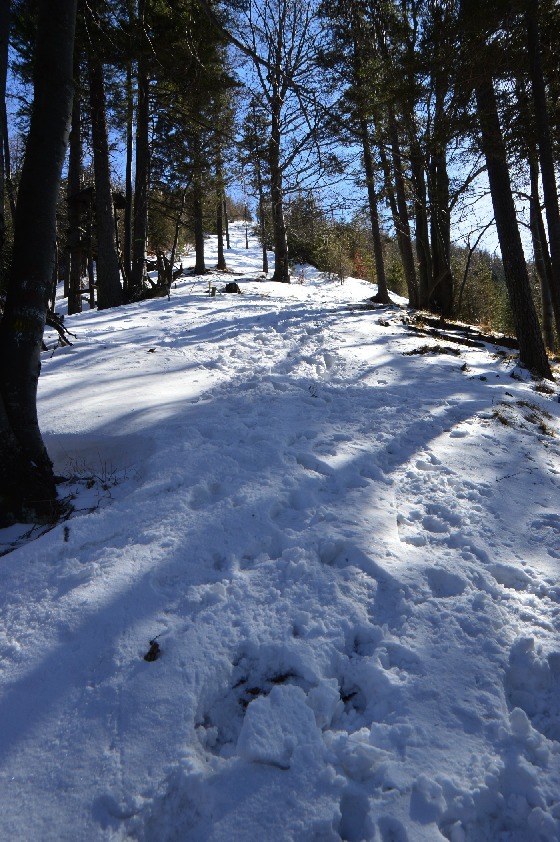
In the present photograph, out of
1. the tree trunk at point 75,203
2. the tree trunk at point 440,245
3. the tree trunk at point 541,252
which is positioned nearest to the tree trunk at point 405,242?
the tree trunk at point 440,245

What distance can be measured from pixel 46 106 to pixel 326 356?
428 centimetres

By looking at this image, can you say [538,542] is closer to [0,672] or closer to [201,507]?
[201,507]

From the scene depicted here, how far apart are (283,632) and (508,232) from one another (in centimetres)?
676

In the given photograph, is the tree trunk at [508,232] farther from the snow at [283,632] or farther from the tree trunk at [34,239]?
the tree trunk at [34,239]

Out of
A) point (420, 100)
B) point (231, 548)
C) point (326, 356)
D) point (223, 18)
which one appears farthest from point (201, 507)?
point (420, 100)

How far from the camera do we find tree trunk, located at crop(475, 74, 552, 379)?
20.6ft

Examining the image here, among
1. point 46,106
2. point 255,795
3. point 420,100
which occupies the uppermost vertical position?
point 420,100

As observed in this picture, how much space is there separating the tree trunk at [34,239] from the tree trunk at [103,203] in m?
8.23

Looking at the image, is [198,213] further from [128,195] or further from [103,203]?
[103,203]

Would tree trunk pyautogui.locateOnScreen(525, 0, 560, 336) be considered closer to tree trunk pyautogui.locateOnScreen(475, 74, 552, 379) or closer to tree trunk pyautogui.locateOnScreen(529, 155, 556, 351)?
tree trunk pyautogui.locateOnScreen(475, 74, 552, 379)

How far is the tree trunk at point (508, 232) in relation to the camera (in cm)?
627

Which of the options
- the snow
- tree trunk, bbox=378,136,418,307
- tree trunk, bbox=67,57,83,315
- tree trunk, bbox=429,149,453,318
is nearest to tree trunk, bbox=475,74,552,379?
the snow

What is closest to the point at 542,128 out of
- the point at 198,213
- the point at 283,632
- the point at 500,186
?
the point at 500,186

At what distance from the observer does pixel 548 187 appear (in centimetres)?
668
